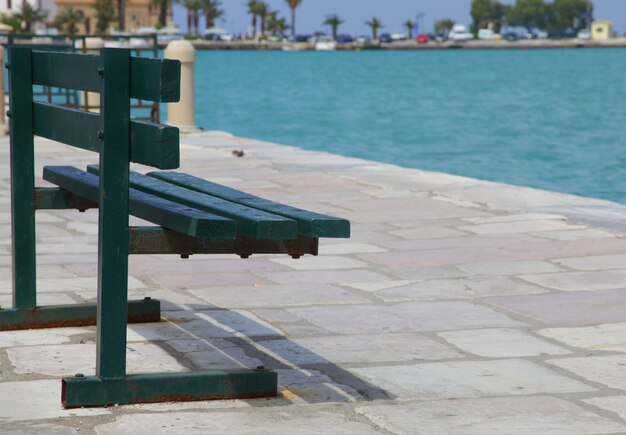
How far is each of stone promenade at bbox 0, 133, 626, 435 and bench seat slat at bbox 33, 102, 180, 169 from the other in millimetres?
825

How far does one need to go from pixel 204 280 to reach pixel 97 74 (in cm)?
245

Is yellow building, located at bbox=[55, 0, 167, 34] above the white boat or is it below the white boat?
above

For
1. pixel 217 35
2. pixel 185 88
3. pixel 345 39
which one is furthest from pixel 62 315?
pixel 345 39

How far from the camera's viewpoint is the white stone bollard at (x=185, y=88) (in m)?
16.5

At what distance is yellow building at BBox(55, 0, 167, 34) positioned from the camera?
459 feet

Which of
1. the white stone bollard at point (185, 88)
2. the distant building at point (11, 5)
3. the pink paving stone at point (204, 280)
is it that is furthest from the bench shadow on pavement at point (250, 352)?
the distant building at point (11, 5)

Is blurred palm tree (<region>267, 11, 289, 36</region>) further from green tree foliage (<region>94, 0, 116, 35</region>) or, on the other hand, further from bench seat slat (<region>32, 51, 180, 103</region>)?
bench seat slat (<region>32, 51, 180, 103</region>)

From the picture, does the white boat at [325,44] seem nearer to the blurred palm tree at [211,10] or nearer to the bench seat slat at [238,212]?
the blurred palm tree at [211,10]

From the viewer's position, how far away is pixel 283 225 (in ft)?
13.3

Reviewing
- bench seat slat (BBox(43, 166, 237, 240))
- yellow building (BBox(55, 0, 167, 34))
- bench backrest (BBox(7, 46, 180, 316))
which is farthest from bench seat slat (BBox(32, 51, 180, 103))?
yellow building (BBox(55, 0, 167, 34))

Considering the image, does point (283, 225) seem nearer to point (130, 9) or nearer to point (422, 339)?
point (422, 339)

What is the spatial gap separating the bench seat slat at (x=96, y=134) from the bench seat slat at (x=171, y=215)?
0.20 metres

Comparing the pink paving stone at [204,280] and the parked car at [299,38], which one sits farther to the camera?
the parked car at [299,38]

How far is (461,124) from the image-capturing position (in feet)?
132
